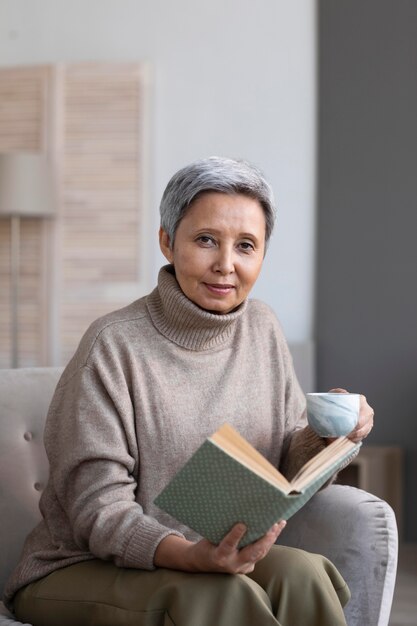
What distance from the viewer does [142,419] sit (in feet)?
6.68

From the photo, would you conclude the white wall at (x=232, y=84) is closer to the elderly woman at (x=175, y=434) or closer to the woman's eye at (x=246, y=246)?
the elderly woman at (x=175, y=434)

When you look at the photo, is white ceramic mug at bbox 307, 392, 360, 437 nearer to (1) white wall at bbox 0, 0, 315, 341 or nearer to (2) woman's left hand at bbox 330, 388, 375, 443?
(2) woman's left hand at bbox 330, 388, 375, 443

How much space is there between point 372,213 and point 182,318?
263 cm

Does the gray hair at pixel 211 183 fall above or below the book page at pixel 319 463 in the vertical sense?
above

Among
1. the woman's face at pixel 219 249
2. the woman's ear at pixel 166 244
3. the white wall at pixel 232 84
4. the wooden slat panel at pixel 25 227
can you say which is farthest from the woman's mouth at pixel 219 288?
the wooden slat panel at pixel 25 227

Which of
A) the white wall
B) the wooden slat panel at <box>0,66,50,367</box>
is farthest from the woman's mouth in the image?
the wooden slat panel at <box>0,66,50,367</box>

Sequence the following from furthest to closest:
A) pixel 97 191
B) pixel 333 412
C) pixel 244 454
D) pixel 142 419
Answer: pixel 97 191
pixel 142 419
pixel 333 412
pixel 244 454

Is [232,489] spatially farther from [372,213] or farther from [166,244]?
[372,213]

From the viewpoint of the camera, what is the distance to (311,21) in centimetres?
481

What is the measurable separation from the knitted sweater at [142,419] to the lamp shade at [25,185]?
2.85 metres

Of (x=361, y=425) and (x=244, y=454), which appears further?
(x=361, y=425)

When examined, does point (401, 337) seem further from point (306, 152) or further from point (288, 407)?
point (288, 407)

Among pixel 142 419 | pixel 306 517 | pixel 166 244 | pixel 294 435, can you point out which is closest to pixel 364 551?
pixel 306 517

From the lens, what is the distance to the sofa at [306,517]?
2.04 m
